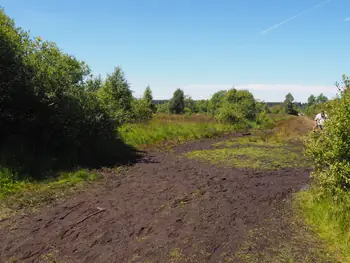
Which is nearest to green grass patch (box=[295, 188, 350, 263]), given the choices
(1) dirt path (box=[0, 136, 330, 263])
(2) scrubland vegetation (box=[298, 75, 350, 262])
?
(2) scrubland vegetation (box=[298, 75, 350, 262])

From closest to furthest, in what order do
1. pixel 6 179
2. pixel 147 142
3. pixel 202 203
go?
pixel 202 203 < pixel 6 179 < pixel 147 142

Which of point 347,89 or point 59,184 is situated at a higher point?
point 347,89

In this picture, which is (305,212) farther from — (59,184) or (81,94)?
(81,94)

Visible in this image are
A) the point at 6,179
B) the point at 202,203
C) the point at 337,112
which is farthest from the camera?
the point at 6,179

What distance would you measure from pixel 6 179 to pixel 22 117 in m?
2.26

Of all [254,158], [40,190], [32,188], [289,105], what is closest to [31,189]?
[32,188]

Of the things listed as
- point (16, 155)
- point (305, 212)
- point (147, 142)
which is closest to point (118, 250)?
point (305, 212)

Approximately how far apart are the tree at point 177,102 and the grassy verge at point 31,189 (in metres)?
55.0

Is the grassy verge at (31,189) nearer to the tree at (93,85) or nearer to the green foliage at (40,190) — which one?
the green foliage at (40,190)

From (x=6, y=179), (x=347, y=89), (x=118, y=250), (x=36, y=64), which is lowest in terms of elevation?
(x=118, y=250)

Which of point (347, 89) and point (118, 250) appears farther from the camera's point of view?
point (347, 89)

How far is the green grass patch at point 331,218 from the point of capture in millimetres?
3979

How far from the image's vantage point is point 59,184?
702cm

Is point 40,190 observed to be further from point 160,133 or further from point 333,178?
point 160,133
